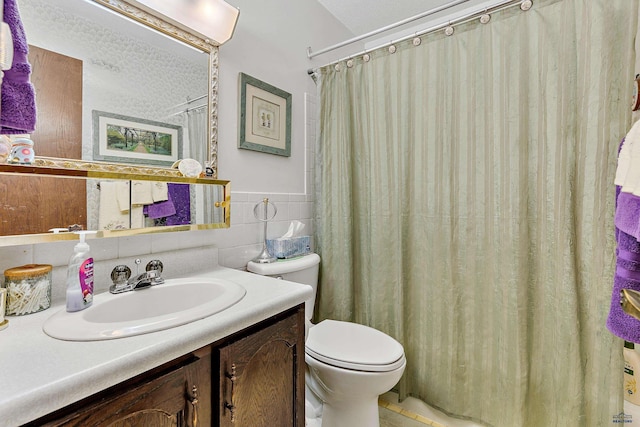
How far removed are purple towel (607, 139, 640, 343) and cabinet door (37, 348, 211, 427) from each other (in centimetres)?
126

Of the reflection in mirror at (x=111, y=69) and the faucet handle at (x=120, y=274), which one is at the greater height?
the reflection in mirror at (x=111, y=69)

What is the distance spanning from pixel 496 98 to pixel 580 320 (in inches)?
37.9

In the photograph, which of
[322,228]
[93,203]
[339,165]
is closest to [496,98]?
[339,165]

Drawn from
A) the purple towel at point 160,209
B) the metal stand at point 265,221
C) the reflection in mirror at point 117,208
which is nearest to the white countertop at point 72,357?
the reflection in mirror at point 117,208

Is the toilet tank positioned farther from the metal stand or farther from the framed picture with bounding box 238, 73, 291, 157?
the framed picture with bounding box 238, 73, 291, 157

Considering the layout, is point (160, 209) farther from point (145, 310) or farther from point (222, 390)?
point (222, 390)

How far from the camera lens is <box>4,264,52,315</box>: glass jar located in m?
0.76

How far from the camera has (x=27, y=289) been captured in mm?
771

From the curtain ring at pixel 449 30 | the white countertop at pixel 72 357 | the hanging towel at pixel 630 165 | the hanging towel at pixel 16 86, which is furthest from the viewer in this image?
the curtain ring at pixel 449 30

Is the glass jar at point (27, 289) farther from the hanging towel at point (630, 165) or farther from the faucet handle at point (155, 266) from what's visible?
the hanging towel at point (630, 165)

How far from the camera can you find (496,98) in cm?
128

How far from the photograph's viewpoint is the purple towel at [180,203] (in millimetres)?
1148

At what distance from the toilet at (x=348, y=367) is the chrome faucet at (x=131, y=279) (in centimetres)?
47

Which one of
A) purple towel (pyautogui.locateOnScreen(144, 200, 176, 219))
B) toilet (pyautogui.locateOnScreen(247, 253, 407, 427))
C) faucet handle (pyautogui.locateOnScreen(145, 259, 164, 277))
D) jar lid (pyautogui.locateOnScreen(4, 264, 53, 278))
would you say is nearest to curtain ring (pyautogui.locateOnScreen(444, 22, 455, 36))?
toilet (pyautogui.locateOnScreen(247, 253, 407, 427))
